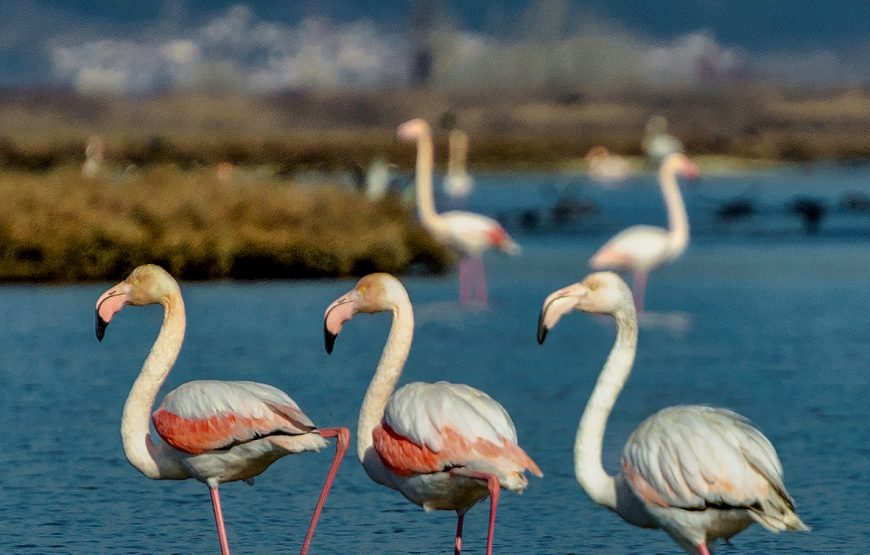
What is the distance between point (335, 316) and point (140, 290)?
983mm

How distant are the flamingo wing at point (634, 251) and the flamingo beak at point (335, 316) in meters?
10.7

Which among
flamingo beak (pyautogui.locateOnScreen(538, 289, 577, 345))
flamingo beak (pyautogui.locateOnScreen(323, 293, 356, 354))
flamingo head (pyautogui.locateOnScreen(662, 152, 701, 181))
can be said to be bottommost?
flamingo beak (pyautogui.locateOnScreen(323, 293, 356, 354))

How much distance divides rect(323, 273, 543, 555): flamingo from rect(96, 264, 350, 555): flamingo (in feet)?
0.68

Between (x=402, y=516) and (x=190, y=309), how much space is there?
924cm

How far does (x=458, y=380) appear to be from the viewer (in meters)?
13.3

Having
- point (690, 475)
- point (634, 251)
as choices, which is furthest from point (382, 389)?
point (634, 251)

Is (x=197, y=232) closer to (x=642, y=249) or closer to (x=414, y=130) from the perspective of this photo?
(x=414, y=130)

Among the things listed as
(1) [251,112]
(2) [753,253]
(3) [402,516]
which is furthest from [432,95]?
(3) [402,516]

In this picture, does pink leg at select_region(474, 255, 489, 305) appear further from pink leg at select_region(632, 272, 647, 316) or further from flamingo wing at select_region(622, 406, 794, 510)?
flamingo wing at select_region(622, 406, 794, 510)

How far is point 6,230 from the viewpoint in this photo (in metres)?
19.9

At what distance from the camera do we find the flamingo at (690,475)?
21.8ft

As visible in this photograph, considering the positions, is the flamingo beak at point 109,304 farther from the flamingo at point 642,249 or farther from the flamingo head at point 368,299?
the flamingo at point 642,249

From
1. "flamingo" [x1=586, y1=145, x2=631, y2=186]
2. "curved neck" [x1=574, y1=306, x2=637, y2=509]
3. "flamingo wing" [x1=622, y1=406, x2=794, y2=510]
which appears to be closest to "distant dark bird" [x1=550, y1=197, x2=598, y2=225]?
"flamingo" [x1=586, y1=145, x2=631, y2=186]

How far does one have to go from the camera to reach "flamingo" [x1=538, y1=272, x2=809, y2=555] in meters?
6.64
